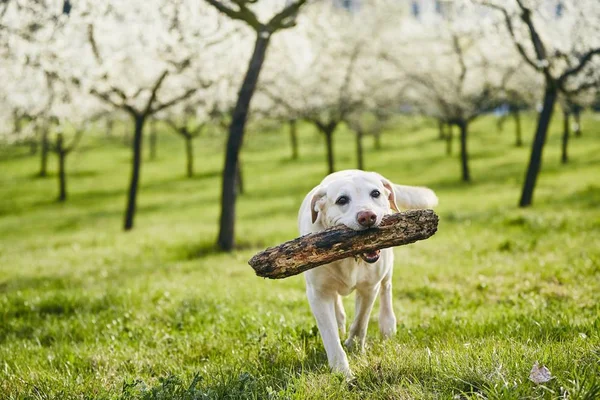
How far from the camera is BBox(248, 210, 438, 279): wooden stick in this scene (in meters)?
3.92

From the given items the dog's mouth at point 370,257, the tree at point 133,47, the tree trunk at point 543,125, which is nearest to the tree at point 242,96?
the tree at point 133,47

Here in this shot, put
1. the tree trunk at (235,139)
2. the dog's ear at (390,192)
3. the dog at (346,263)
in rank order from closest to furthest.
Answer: the dog at (346,263) < the dog's ear at (390,192) < the tree trunk at (235,139)

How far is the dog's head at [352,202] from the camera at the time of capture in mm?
3977

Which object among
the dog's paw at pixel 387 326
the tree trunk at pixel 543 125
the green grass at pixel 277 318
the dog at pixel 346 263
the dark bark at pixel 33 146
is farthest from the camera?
the dark bark at pixel 33 146

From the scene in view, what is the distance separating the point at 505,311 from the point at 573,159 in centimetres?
3285

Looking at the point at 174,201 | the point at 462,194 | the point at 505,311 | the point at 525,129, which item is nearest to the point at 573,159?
the point at 462,194

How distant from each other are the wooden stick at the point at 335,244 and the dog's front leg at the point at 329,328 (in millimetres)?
486

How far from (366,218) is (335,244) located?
29 cm

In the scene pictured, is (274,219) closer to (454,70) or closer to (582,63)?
(582,63)

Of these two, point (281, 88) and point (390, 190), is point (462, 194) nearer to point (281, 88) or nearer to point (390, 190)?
point (281, 88)

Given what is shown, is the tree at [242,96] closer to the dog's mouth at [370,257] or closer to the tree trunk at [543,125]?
the dog's mouth at [370,257]

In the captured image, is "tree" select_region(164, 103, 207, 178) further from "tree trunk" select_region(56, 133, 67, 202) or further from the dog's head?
the dog's head

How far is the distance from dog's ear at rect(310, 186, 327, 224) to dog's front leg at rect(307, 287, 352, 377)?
1.92 feet

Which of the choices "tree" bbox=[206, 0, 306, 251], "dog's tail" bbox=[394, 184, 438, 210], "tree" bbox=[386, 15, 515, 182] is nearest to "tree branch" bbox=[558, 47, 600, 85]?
"tree" bbox=[206, 0, 306, 251]
